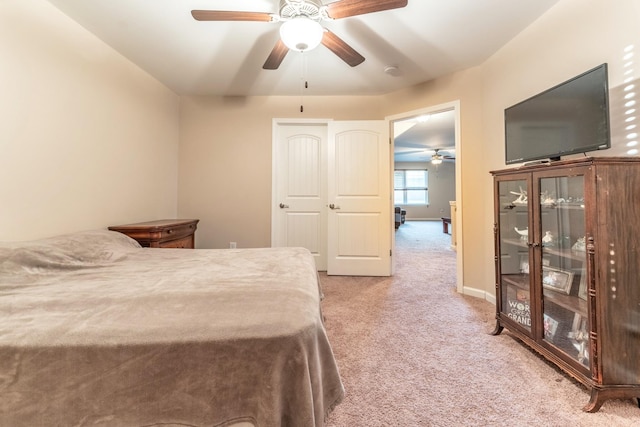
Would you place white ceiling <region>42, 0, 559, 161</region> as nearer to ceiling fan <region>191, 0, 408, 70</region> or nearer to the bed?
ceiling fan <region>191, 0, 408, 70</region>

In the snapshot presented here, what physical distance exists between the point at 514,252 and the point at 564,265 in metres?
0.37

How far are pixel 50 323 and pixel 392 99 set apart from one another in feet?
12.1

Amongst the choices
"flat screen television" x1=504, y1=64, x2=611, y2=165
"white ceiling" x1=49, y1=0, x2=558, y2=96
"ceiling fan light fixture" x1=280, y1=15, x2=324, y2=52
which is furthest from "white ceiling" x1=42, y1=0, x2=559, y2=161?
"flat screen television" x1=504, y1=64, x2=611, y2=165

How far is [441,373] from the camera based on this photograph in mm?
1565

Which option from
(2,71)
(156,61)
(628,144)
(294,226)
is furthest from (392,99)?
(2,71)

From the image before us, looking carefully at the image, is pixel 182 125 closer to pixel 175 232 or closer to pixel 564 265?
pixel 175 232

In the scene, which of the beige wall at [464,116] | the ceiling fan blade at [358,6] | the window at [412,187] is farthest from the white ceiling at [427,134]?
the ceiling fan blade at [358,6]

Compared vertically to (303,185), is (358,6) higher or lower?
higher

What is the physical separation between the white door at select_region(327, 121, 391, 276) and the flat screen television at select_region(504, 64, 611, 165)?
5.07ft

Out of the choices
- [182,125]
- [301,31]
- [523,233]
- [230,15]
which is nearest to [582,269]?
[523,233]

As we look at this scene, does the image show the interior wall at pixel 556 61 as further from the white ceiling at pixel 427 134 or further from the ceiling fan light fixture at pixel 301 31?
the ceiling fan light fixture at pixel 301 31

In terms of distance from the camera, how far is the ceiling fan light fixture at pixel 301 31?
158 cm

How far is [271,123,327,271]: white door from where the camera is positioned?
3.81m

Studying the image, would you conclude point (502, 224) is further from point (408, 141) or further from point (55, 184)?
point (408, 141)
